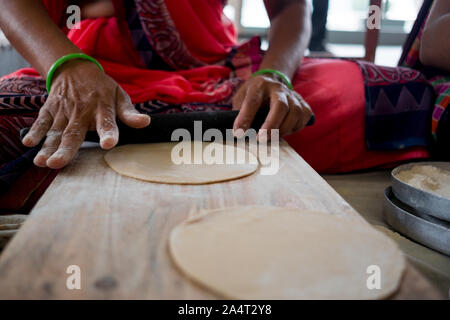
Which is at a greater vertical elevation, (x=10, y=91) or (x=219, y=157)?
(x=10, y=91)

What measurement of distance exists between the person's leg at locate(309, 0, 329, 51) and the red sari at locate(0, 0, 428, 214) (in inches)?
95.1

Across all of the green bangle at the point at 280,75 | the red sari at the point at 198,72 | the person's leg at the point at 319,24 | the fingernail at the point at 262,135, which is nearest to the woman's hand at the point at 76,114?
the red sari at the point at 198,72

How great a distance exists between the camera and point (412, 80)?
1568 millimetres

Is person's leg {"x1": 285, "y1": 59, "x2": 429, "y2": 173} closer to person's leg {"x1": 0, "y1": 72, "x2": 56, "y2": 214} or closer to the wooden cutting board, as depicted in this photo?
the wooden cutting board

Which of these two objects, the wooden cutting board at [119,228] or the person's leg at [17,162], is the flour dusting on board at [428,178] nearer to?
the wooden cutting board at [119,228]

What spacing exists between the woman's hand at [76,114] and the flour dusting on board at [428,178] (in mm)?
805

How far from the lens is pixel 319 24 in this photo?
12.7ft

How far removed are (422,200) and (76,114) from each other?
0.94m

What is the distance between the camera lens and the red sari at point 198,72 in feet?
4.55

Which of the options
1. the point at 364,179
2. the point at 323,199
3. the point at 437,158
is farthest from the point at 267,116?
the point at 437,158

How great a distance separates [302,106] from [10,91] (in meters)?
0.91

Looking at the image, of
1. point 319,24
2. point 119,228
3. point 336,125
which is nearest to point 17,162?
point 119,228

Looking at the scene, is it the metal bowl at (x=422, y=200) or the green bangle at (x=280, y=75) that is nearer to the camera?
the metal bowl at (x=422, y=200)
